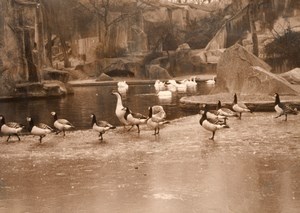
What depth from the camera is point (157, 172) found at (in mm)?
Result: 9852

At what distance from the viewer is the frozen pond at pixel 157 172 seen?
7.86 meters

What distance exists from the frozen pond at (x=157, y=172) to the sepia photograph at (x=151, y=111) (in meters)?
0.03

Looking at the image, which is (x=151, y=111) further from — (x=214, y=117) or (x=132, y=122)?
(x=214, y=117)

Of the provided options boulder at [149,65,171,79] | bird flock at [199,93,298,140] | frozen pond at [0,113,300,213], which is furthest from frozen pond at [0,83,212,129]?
boulder at [149,65,171,79]

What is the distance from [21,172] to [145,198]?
3.30m

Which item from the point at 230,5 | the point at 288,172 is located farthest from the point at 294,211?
the point at 230,5

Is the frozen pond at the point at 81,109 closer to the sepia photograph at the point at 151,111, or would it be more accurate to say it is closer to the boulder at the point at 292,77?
the sepia photograph at the point at 151,111

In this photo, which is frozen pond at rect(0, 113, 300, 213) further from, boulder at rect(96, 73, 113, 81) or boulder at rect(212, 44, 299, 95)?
boulder at rect(96, 73, 113, 81)

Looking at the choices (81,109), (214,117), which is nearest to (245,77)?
(81,109)

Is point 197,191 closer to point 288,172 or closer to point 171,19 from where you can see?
point 288,172

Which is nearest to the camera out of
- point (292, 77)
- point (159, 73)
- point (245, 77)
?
point (245, 77)

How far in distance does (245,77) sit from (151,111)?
9405 millimetres

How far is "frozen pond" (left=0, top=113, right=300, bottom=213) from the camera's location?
25.8 feet

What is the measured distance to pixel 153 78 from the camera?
1833 inches
